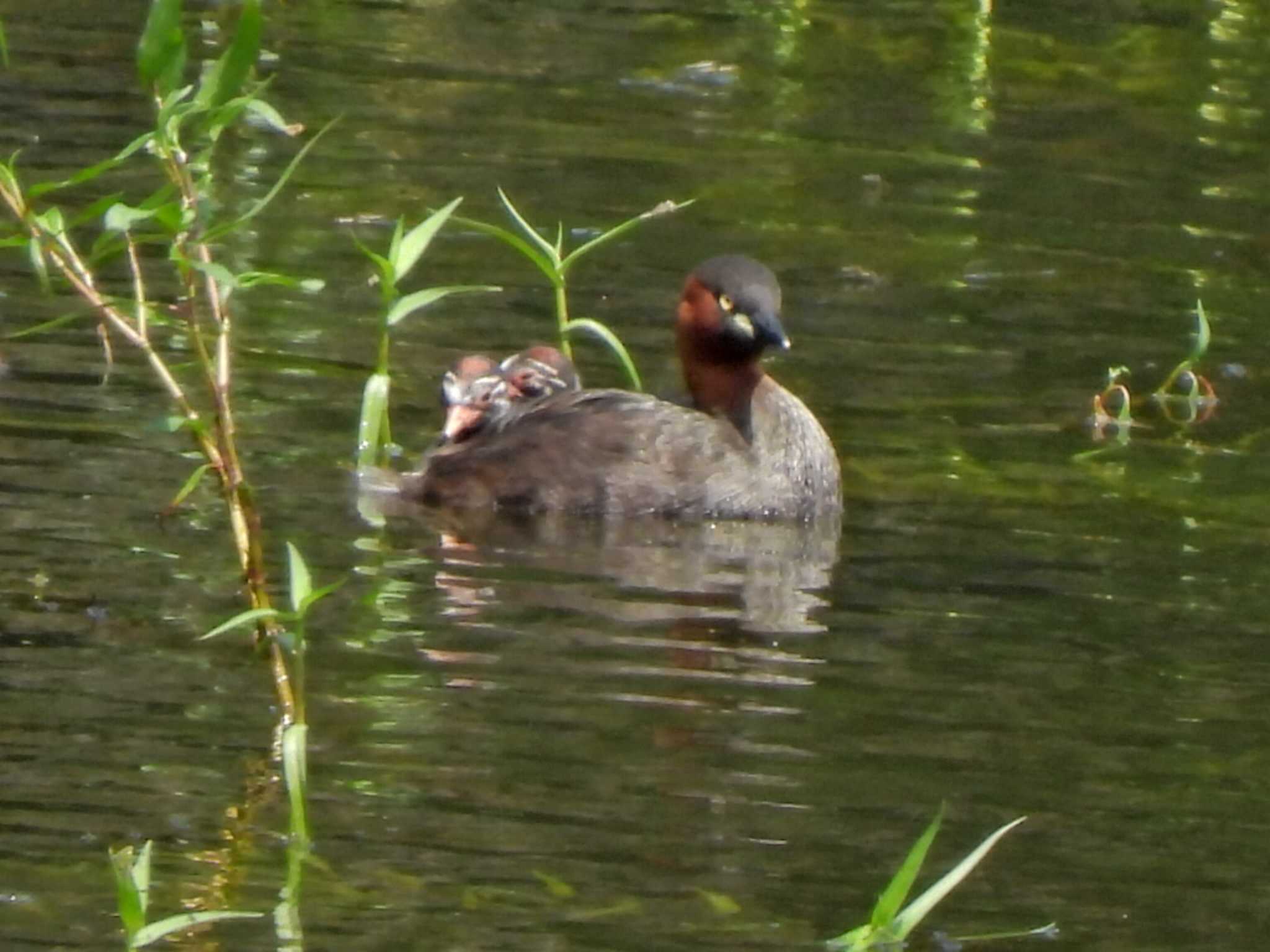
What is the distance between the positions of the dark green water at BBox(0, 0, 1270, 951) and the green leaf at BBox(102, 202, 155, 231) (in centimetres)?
137

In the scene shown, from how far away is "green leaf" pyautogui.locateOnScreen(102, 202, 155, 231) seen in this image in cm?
729

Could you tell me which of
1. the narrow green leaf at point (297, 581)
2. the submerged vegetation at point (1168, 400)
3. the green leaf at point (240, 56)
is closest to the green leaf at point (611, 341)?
the submerged vegetation at point (1168, 400)

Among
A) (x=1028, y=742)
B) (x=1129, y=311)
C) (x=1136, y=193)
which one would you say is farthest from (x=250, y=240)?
(x=1028, y=742)

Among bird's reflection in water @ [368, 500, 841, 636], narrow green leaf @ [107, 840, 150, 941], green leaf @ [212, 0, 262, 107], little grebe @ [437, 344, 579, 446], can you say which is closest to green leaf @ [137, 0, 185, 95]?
green leaf @ [212, 0, 262, 107]

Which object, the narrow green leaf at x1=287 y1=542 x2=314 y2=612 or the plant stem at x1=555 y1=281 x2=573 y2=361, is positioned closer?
the narrow green leaf at x1=287 y1=542 x2=314 y2=612

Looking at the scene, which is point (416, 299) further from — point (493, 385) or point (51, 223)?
point (51, 223)

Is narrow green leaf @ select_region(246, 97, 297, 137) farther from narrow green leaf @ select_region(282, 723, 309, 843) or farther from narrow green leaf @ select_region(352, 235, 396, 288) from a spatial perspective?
narrow green leaf @ select_region(352, 235, 396, 288)

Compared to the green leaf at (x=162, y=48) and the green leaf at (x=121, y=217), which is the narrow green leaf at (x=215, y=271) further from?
the green leaf at (x=162, y=48)

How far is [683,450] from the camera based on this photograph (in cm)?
1141

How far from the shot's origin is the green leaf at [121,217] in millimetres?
7289

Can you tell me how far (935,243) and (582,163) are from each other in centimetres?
208

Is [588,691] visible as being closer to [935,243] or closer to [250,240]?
[250,240]

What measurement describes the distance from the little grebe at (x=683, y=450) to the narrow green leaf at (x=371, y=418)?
6.3 inches

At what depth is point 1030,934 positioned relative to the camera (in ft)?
23.3
